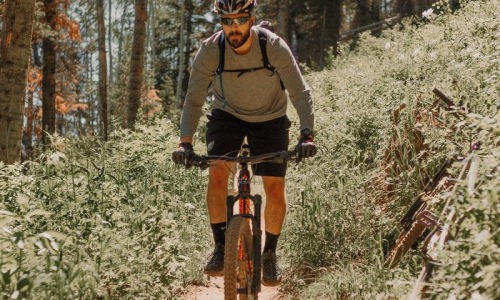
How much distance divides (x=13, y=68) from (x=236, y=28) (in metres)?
3.71

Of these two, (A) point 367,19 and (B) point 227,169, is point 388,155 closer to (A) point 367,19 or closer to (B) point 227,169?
(B) point 227,169

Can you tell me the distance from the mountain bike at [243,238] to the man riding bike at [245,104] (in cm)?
30

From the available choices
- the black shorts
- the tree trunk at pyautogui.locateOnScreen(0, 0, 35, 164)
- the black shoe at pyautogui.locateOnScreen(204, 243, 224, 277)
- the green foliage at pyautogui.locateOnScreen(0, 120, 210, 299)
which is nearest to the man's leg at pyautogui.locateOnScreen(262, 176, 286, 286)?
the black shorts

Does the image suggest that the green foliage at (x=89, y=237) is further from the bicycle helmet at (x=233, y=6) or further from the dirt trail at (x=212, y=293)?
the bicycle helmet at (x=233, y=6)

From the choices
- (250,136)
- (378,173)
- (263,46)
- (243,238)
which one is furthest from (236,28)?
(378,173)

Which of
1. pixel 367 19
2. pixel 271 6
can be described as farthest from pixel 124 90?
pixel 367 19

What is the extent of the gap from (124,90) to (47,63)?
15.1m

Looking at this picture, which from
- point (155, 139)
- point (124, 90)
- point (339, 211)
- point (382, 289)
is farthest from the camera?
point (124, 90)

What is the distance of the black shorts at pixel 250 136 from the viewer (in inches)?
198

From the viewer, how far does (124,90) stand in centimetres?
3238

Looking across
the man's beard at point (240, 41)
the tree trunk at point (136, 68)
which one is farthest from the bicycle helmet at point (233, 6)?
the tree trunk at point (136, 68)

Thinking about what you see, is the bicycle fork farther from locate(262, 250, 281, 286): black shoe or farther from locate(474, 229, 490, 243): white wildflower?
locate(474, 229, 490, 243): white wildflower

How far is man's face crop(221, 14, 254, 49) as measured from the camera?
4.71 m

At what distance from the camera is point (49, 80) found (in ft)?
55.4
